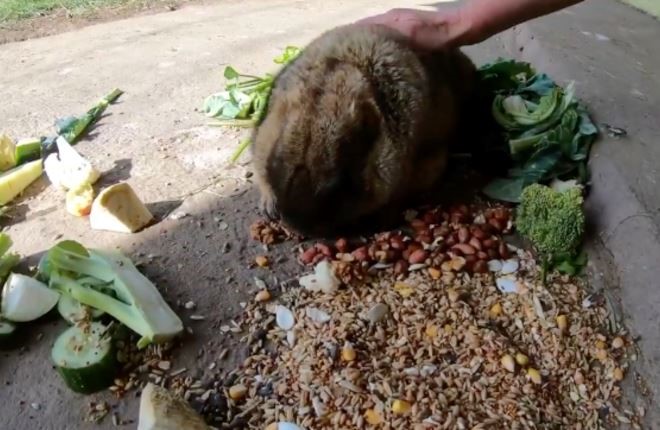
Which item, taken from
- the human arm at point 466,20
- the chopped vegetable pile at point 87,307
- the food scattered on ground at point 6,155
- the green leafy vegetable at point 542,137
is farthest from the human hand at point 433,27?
the food scattered on ground at point 6,155

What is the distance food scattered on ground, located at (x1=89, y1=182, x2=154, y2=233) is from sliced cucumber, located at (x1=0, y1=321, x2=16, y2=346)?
580mm

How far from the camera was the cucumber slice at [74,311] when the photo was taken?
207 centimetres

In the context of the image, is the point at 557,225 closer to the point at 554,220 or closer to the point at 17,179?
the point at 554,220

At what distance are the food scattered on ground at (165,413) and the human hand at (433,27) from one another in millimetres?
1508

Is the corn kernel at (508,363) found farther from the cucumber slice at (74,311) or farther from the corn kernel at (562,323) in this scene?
the cucumber slice at (74,311)

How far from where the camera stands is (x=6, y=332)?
81.6 inches

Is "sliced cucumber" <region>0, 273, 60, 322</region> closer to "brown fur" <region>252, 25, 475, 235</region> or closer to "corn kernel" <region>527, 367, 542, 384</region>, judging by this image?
"brown fur" <region>252, 25, 475, 235</region>

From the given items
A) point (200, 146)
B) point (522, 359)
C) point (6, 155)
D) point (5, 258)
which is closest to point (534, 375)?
point (522, 359)

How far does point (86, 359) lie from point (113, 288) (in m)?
0.28

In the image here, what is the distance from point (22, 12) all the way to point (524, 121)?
4.09m

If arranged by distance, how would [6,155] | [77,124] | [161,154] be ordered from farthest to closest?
[77,124] < [161,154] < [6,155]

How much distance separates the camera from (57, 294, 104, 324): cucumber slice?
6.80 ft

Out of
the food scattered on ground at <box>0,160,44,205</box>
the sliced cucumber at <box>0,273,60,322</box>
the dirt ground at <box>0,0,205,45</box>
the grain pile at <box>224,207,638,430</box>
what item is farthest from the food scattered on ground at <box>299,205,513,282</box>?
the dirt ground at <box>0,0,205,45</box>

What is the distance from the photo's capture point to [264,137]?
7.99 ft
